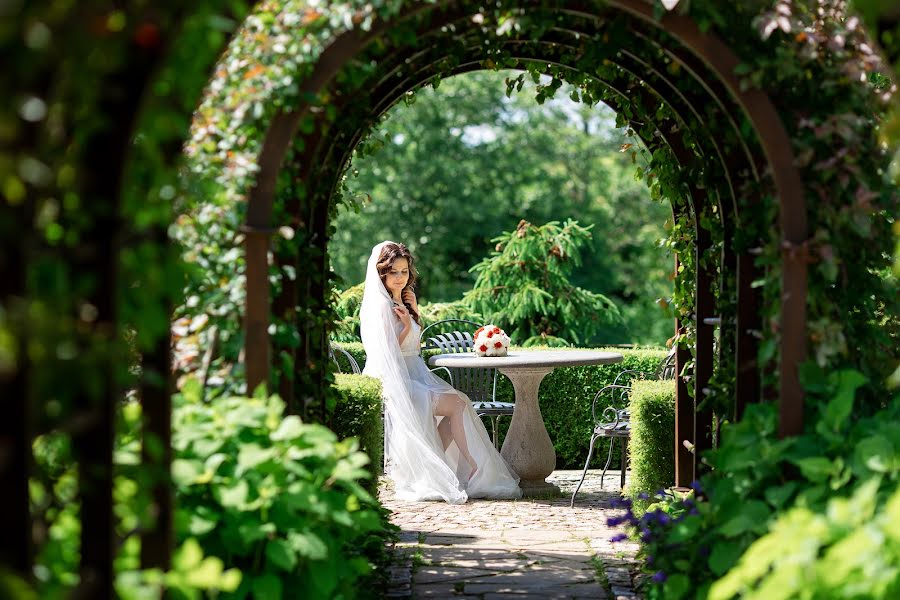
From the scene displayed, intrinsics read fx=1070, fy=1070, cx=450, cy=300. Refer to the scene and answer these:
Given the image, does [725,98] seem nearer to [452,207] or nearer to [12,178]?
[12,178]

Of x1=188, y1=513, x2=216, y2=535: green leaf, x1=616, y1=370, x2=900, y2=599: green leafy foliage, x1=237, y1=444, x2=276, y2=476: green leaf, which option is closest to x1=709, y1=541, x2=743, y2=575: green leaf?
x1=616, y1=370, x2=900, y2=599: green leafy foliage

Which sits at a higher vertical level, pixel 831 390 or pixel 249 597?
pixel 831 390

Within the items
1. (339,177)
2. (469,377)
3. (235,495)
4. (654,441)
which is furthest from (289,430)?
(469,377)

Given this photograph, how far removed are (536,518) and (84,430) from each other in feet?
15.3

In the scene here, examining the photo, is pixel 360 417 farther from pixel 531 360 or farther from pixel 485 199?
pixel 485 199

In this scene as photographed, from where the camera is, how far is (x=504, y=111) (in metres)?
25.2

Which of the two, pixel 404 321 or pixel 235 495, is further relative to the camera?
pixel 404 321

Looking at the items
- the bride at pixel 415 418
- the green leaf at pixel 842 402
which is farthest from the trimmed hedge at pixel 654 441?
the green leaf at pixel 842 402

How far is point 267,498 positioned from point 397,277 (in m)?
4.58

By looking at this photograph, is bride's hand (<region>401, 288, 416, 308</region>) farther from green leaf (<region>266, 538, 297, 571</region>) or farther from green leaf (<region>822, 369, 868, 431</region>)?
green leaf (<region>266, 538, 297, 571</region>)

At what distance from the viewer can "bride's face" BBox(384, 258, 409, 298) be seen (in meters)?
7.60

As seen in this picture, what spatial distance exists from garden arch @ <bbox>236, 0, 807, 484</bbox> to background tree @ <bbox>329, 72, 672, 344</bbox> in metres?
15.8

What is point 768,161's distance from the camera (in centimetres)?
369

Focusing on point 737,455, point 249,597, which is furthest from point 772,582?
point 249,597
